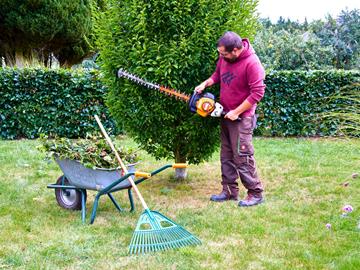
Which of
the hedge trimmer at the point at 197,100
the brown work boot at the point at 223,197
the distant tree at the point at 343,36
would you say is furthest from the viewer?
the distant tree at the point at 343,36

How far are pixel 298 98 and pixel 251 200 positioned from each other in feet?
17.0

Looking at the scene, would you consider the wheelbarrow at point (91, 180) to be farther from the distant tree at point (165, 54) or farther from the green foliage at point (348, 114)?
the green foliage at point (348, 114)

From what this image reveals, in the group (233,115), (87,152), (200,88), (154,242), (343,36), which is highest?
(343,36)

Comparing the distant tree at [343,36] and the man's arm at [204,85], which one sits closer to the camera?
the man's arm at [204,85]

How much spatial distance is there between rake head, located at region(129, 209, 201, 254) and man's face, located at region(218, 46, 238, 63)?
5.63 ft

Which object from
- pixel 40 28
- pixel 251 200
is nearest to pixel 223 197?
pixel 251 200

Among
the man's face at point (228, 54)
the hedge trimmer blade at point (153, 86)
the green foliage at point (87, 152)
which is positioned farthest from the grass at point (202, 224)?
the man's face at point (228, 54)

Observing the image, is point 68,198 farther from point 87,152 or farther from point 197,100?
point 197,100

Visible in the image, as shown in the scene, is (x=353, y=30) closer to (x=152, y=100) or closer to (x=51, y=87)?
(x=51, y=87)

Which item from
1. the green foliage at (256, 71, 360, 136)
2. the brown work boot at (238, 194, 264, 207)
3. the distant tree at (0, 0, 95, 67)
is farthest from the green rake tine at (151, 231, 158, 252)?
the distant tree at (0, 0, 95, 67)

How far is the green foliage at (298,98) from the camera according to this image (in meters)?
9.53

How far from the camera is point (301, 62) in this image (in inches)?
550

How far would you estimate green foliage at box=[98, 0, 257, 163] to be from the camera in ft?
16.3

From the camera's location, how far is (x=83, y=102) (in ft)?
30.2
